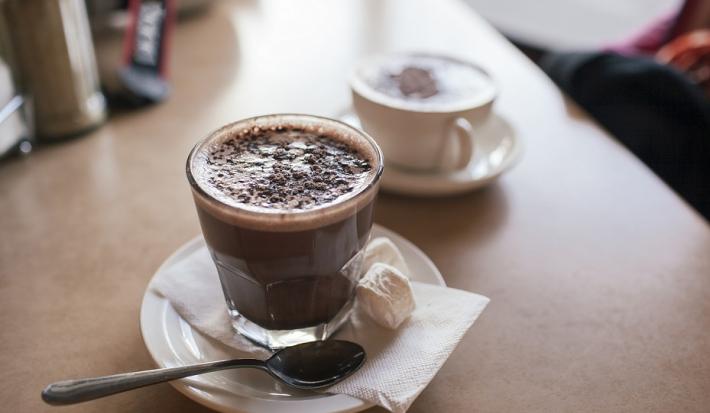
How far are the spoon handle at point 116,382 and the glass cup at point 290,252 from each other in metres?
0.08

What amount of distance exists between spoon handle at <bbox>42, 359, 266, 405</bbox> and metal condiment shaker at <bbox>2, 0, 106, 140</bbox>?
638 mm

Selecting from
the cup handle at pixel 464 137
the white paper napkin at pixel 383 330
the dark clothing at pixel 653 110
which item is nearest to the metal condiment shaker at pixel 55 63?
the white paper napkin at pixel 383 330

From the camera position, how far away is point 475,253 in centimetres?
88

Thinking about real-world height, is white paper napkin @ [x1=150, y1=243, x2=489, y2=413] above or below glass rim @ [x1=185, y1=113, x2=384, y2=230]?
below

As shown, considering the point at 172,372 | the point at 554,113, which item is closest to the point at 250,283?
the point at 172,372

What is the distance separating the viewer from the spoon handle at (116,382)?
1.76 ft

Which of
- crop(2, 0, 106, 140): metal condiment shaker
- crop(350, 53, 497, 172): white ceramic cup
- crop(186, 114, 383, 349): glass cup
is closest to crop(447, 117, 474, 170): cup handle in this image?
crop(350, 53, 497, 172): white ceramic cup

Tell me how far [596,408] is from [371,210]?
0.32 m

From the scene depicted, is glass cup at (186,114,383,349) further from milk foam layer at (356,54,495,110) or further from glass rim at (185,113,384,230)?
milk foam layer at (356,54,495,110)

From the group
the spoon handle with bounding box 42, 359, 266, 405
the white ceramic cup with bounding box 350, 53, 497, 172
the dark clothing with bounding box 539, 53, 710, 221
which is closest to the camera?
the spoon handle with bounding box 42, 359, 266, 405

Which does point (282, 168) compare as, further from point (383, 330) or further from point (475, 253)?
point (475, 253)

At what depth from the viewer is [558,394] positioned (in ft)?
2.22

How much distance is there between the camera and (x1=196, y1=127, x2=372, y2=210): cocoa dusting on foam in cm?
65

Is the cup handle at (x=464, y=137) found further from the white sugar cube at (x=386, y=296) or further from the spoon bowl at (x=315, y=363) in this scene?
the spoon bowl at (x=315, y=363)
